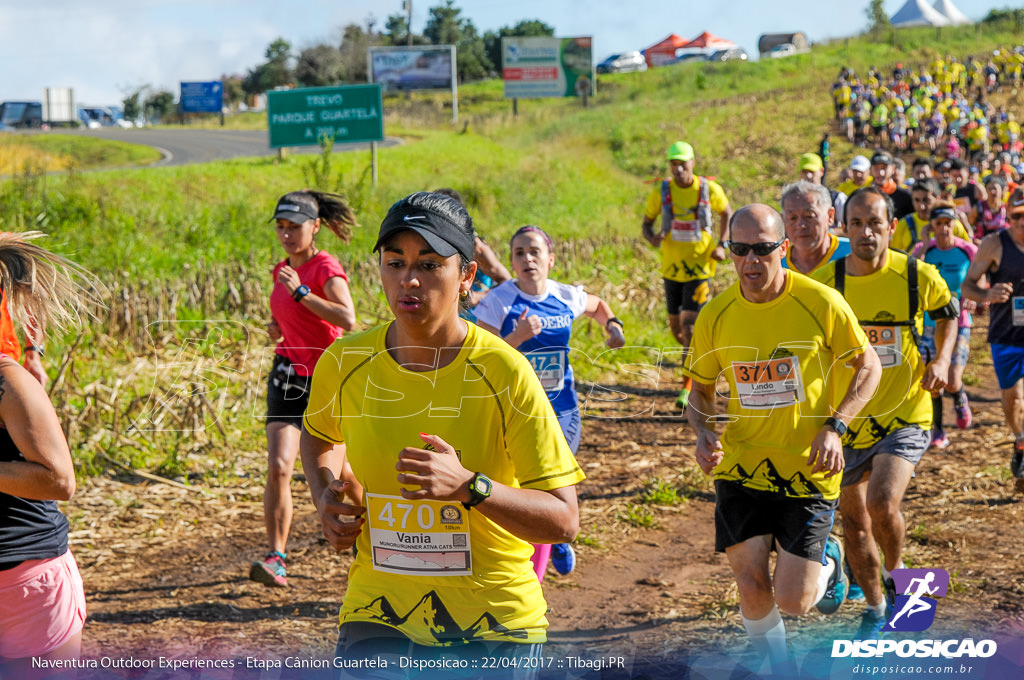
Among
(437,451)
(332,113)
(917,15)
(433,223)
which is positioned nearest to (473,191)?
(332,113)

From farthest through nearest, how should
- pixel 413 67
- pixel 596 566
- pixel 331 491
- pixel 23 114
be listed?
pixel 23 114 → pixel 413 67 → pixel 596 566 → pixel 331 491

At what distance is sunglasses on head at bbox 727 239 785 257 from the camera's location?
13.8 ft

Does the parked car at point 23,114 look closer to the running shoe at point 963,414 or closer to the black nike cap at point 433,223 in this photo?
the running shoe at point 963,414

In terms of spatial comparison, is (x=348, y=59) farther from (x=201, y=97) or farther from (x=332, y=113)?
(x=332, y=113)

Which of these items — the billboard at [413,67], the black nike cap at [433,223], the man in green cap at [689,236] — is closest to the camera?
the black nike cap at [433,223]

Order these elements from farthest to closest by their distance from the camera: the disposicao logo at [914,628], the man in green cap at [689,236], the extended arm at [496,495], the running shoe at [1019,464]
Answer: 1. the man in green cap at [689,236]
2. the running shoe at [1019,464]
3. the disposicao logo at [914,628]
4. the extended arm at [496,495]

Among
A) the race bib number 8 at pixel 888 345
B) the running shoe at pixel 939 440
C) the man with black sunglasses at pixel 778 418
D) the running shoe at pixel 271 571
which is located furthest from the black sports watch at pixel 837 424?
the running shoe at pixel 939 440

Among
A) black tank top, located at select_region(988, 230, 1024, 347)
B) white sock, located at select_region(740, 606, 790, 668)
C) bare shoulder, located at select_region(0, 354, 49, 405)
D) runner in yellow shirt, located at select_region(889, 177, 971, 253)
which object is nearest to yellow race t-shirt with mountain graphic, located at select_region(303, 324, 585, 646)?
bare shoulder, located at select_region(0, 354, 49, 405)

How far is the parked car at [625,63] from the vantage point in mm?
79312

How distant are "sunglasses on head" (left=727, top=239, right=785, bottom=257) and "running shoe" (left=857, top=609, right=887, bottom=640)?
2021 mm

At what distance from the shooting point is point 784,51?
70.2 metres

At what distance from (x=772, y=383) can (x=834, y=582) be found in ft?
3.78

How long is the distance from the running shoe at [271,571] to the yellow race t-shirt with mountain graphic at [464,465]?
3.17 meters

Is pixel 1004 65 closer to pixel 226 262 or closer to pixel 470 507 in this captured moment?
pixel 226 262
